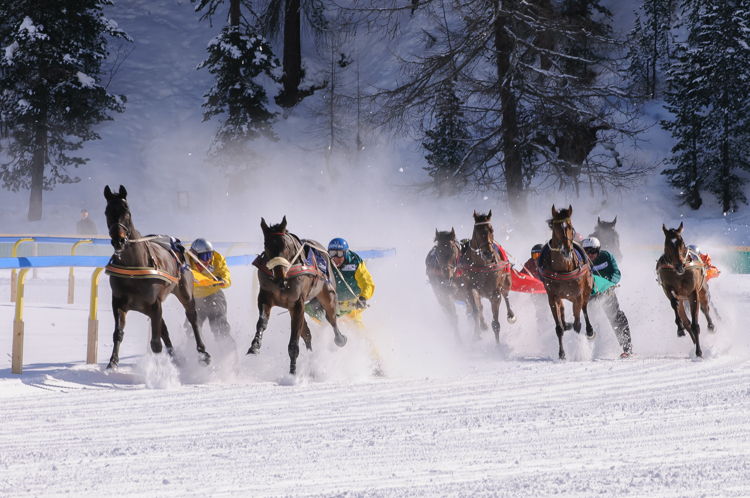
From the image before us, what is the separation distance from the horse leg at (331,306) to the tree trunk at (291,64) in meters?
31.1

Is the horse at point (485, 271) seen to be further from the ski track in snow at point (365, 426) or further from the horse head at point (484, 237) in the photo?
the ski track in snow at point (365, 426)

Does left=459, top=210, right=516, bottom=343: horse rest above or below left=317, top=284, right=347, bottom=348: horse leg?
above

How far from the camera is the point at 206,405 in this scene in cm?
611

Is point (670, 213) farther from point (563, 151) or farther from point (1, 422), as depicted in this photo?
point (1, 422)

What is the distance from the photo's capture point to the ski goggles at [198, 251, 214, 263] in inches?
333

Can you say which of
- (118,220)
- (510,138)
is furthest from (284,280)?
(510,138)

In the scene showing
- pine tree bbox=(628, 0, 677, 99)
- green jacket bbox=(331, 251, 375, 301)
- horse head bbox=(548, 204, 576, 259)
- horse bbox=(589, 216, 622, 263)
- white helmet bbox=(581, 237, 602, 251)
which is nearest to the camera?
green jacket bbox=(331, 251, 375, 301)

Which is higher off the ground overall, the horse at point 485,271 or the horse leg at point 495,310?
the horse at point 485,271

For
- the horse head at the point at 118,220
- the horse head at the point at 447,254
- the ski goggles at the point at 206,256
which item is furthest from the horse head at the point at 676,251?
the horse head at the point at 118,220

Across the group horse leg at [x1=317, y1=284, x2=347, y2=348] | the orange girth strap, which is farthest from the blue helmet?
the orange girth strap

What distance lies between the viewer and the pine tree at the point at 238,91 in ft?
107

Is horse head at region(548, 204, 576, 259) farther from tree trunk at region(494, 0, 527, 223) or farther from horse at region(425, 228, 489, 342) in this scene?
tree trunk at region(494, 0, 527, 223)

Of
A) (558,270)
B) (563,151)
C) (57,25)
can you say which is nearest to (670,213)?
(563,151)

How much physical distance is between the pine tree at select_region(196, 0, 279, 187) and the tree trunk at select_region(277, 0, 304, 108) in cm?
410
